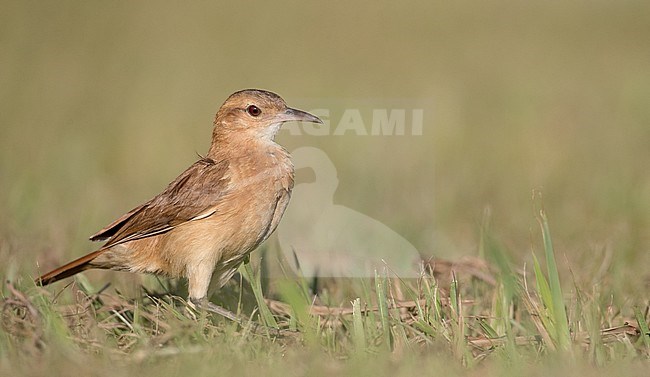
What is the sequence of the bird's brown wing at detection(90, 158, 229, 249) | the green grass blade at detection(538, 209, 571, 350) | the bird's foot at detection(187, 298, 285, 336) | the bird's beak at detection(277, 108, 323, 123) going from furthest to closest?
the bird's beak at detection(277, 108, 323, 123) → the bird's brown wing at detection(90, 158, 229, 249) → the bird's foot at detection(187, 298, 285, 336) → the green grass blade at detection(538, 209, 571, 350)

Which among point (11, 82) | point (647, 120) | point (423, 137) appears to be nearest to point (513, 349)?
point (423, 137)

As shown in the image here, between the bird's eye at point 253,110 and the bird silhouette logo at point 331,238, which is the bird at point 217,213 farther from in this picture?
Result: the bird silhouette logo at point 331,238

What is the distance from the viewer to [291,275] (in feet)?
20.2

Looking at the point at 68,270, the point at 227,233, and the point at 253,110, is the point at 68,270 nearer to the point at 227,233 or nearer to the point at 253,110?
the point at 227,233

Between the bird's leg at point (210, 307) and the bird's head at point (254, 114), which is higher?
the bird's head at point (254, 114)

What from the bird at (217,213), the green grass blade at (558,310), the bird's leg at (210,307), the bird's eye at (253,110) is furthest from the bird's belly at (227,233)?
the green grass blade at (558,310)

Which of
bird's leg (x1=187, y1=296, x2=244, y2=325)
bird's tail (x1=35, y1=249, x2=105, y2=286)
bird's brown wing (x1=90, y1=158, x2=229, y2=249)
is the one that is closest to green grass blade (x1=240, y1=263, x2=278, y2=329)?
bird's leg (x1=187, y1=296, x2=244, y2=325)

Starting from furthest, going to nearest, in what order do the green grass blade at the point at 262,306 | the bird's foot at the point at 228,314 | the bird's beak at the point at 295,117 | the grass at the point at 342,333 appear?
the bird's beak at the point at 295,117 < the green grass blade at the point at 262,306 < the bird's foot at the point at 228,314 < the grass at the point at 342,333

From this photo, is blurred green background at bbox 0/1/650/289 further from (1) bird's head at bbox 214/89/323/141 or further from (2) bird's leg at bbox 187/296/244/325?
(1) bird's head at bbox 214/89/323/141

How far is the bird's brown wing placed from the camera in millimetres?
5883

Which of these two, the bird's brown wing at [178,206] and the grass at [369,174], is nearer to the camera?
the grass at [369,174]

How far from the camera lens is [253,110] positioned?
6.21 metres

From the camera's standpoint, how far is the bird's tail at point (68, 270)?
5.82 meters

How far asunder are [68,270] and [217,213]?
2.94ft
